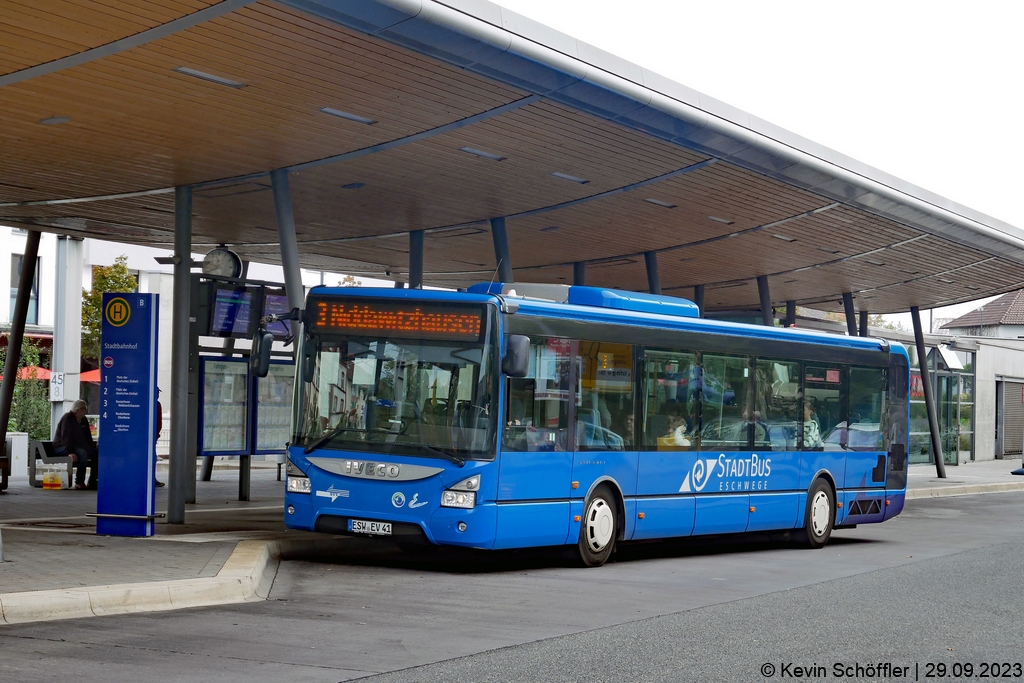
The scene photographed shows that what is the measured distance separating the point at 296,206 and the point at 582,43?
7.95 m

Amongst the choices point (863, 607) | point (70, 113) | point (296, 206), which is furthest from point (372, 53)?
point (296, 206)

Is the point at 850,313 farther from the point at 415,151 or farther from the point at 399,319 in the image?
the point at 399,319

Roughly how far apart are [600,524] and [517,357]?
94.9 inches

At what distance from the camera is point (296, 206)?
18.7m

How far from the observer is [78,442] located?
70.5 ft

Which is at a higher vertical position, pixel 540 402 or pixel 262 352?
pixel 262 352

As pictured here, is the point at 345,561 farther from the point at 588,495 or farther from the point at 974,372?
the point at 974,372

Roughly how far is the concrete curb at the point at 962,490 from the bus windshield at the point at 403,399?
18.2m

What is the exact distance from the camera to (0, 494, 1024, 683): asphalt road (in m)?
7.16

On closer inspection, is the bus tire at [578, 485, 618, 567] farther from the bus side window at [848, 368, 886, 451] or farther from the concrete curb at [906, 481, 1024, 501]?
the concrete curb at [906, 481, 1024, 501]

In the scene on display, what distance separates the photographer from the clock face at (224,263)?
18.6 meters

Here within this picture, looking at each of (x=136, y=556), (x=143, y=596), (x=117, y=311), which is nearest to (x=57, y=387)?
(x=117, y=311)

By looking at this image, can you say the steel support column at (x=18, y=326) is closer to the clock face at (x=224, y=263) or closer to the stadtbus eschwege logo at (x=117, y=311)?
the clock face at (x=224, y=263)

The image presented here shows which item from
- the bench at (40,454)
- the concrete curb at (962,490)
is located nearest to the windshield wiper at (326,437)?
the bench at (40,454)
